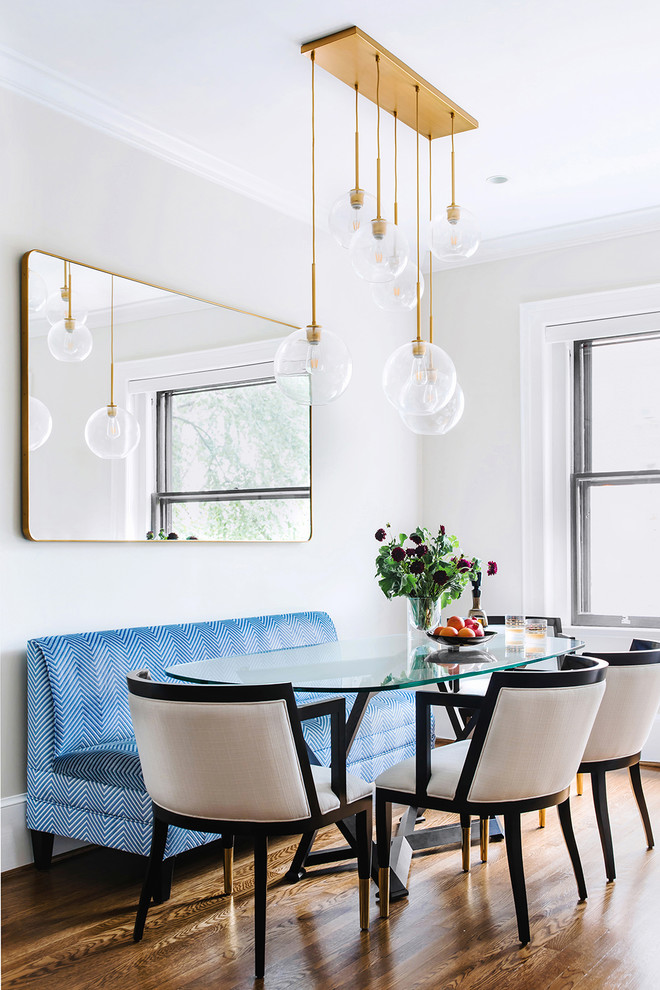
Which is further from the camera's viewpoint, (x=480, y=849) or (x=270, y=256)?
(x=270, y=256)

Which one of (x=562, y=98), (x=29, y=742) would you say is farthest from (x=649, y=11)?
(x=29, y=742)

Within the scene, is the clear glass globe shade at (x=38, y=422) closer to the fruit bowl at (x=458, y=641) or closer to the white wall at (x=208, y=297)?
the white wall at (x=208, y=297)

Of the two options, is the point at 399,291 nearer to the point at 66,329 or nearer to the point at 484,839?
the point at 66,329

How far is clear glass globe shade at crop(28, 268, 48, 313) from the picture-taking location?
10.8 feet

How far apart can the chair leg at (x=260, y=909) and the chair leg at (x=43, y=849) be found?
114 centimetres

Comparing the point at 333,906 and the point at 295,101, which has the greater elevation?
the point at 295,101

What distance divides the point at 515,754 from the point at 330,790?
0.53 m

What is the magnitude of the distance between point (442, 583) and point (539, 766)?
887mm

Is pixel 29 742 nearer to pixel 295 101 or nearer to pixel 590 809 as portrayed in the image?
pixel 590 809

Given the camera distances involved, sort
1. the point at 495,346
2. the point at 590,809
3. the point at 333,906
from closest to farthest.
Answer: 1. the point at 333,906
2. the point at 590,809
3. the point at 495,346

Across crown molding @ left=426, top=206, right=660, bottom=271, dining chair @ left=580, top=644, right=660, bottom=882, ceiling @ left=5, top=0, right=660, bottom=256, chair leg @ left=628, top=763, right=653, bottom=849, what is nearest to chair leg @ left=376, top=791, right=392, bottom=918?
dining chair @ left=580, top=644, right=660, bottom=882

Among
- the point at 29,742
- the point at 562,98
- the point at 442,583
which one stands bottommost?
the point at 29,742

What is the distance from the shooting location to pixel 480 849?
10.9 ft

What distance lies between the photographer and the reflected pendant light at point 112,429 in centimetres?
352
